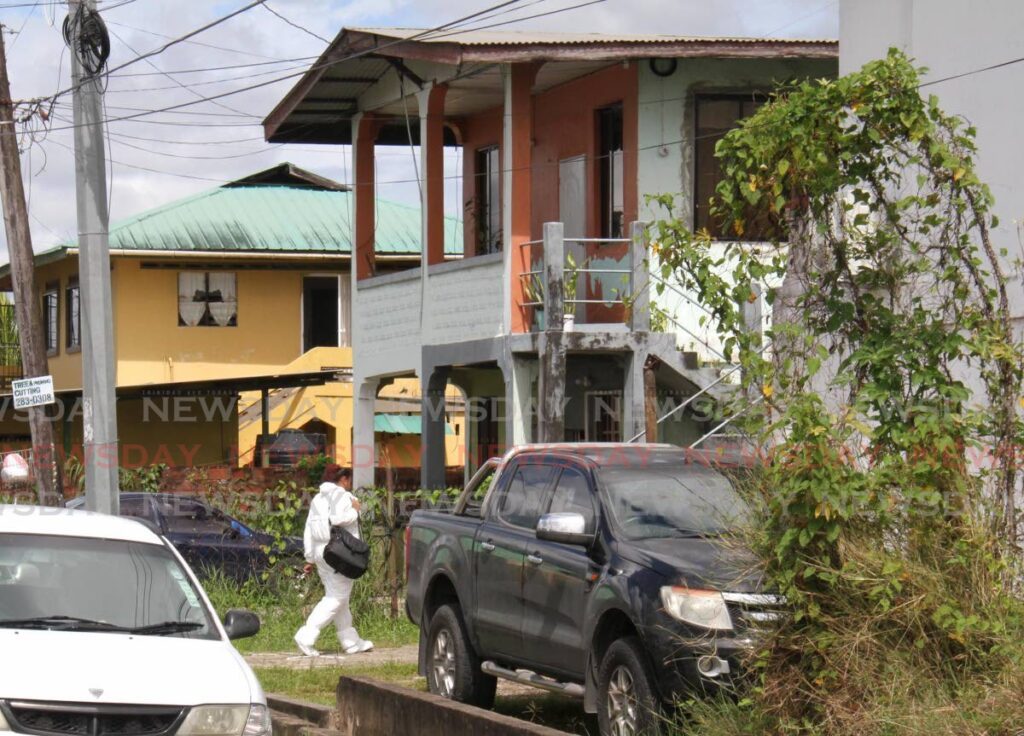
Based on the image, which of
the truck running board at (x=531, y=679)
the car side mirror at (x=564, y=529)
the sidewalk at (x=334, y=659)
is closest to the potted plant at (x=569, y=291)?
the sidewalk at (x=334, y=659)

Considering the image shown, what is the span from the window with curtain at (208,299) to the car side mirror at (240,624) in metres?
26.9

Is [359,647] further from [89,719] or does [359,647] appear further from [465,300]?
[89,719]

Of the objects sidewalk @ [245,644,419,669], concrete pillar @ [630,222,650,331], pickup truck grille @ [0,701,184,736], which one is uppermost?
concrete pillar @ [630,222,650,331]

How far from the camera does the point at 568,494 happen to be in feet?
35.0

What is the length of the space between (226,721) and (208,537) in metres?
12.3

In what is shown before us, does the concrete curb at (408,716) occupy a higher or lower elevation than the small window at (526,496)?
lower

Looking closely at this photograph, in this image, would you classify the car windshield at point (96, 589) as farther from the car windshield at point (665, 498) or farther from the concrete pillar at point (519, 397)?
the concrete pillar at point (519, 397)

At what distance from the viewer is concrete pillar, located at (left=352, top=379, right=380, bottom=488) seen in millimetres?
25156

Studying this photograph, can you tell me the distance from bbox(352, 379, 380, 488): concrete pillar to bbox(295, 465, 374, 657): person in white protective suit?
923cm

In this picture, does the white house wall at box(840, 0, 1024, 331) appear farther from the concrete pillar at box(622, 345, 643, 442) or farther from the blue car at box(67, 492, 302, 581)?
the blue car at box(67, 492, 302, 581)

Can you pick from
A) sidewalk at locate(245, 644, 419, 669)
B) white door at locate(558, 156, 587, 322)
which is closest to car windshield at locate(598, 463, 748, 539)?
sidewalk at locate(245, 644, 419, 669)

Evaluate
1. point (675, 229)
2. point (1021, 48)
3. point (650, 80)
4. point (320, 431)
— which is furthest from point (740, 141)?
point (320, 431)

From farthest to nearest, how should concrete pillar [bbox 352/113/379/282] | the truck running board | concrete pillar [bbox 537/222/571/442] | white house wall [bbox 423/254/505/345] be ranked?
concrete pillar [bbox 352/113/379/282] → white house wall [bbox 423/254/505/345] → concrete pillar [bbox 537/222/571/442] → the truck running board

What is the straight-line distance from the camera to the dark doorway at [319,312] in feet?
118
